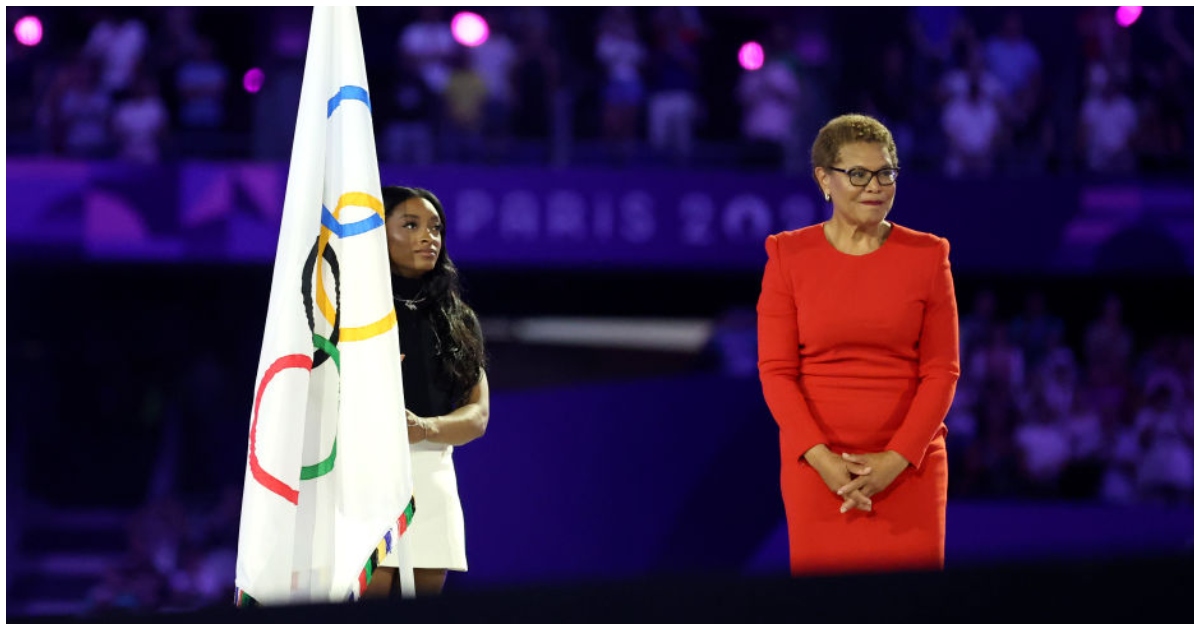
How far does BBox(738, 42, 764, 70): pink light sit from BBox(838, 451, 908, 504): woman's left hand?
6.52 m

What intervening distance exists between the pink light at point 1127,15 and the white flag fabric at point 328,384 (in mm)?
7060

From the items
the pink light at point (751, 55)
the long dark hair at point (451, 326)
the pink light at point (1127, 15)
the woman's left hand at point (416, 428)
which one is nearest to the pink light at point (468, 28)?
the pink light at point (751, 55)

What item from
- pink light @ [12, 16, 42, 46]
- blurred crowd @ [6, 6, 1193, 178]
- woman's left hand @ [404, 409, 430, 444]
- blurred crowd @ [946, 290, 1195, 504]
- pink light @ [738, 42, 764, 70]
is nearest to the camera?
woman's left hand @ [404, 409, 430, 444]

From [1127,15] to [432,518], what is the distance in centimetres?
708

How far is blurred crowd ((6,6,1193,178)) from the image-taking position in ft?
26.2

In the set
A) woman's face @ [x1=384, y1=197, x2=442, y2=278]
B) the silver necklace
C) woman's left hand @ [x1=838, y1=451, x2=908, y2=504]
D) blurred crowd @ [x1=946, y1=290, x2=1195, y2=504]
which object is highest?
woman's face @ [x1=384, y1=197, x2=442, y2=278]

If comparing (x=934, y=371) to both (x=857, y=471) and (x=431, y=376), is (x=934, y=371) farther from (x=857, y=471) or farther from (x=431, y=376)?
(x=431, y=376)

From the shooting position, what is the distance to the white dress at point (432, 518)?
2.93 metres

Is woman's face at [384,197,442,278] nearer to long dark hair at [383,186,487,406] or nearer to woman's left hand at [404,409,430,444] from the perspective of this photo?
long dark hair at [383,186,487,406]

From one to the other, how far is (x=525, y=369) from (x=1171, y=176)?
416 cm

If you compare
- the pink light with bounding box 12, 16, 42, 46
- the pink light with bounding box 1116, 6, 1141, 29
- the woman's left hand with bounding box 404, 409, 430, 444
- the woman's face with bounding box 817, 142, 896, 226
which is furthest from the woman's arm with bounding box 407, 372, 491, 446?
the pink light with bounding box 1116, 6, 1141, 29

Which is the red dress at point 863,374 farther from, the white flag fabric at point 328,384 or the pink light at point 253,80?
the pink light at point 253,80

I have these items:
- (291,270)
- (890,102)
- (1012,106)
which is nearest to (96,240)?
(890,102)

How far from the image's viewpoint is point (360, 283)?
2629 mm
